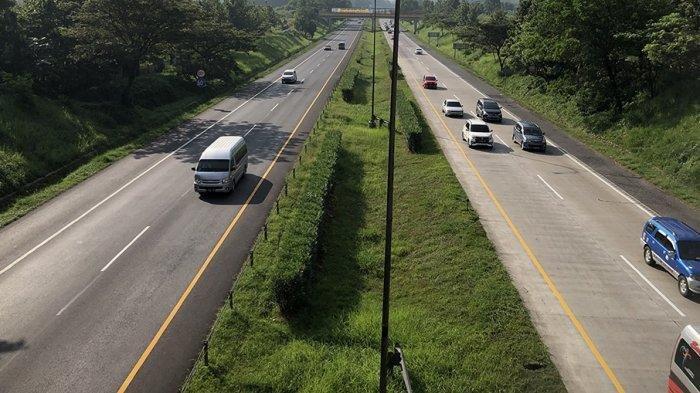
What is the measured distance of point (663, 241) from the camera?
18906 mm

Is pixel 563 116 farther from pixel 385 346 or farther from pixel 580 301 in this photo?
pixel 385 346

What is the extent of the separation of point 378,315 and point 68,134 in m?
28.7

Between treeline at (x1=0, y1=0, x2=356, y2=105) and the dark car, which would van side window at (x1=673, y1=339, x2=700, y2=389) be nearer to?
the dark car

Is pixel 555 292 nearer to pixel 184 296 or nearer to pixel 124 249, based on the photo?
pixel 184 296

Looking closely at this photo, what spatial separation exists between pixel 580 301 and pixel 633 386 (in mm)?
4264

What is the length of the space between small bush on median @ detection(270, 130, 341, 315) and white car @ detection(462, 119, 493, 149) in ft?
50.4

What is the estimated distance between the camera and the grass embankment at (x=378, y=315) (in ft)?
44.0

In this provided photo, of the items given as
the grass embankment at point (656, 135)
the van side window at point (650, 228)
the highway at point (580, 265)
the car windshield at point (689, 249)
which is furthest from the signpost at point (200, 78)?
the car windshield at point (689, 249)

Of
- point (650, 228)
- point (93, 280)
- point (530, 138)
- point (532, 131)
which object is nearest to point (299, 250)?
point (93, 280)

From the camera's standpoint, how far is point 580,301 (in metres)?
17.2

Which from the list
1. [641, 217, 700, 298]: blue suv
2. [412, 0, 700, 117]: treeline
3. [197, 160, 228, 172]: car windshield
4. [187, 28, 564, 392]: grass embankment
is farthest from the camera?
[412, 0, 700, 117]: treeline

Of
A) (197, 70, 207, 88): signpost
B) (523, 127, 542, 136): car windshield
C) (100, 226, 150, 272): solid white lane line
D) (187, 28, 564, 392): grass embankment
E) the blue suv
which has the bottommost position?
(187, 28, 564, 392): grass embankment

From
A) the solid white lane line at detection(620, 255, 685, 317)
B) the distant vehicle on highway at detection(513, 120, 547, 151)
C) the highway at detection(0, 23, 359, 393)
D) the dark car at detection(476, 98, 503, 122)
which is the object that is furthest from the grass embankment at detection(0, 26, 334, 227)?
the distant vehicle on highway at detection(513, 120, 547, 151)

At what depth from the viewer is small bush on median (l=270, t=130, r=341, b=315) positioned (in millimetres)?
16031
